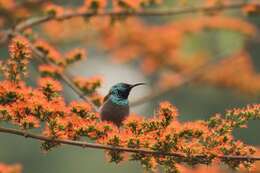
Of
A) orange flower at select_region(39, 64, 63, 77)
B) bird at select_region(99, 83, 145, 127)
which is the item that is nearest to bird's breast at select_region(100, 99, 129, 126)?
bird at select_region(99, 83, 145, 127)

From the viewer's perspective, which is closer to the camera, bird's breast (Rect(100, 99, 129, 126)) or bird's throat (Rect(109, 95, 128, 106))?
bird's breast (Rect(100, 99, 129, 126))

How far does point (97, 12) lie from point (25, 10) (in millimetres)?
927

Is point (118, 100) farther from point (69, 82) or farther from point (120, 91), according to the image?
point (69, 82)

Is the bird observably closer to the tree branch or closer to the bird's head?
the bird's head

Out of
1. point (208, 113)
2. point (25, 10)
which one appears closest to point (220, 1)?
point (25, 10)

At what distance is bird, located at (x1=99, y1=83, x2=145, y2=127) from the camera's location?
21.7ft

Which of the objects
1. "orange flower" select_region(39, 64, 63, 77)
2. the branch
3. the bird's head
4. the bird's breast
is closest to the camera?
the bird's breast

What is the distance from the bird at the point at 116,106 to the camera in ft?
21.7

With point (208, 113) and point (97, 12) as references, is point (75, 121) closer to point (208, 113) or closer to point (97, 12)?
point (97, 12)

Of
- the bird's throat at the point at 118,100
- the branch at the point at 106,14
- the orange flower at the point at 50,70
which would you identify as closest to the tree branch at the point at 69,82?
the orange flower at the point at 50,70

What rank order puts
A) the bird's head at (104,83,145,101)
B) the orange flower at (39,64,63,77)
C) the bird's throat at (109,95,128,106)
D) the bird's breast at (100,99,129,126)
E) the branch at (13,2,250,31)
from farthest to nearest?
the branch at (13,2,250,31) → the orange flower at (39,64,63,77) → the bird's head at (104,83,145,101) → the bird's throat at (109,95,128,106) → the bird's breast at (100,99,129,126)

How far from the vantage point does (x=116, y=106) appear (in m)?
6.73

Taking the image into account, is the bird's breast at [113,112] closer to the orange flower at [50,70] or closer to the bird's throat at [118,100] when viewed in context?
the bird's throat at [118,100]

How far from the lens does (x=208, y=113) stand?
909 inches
